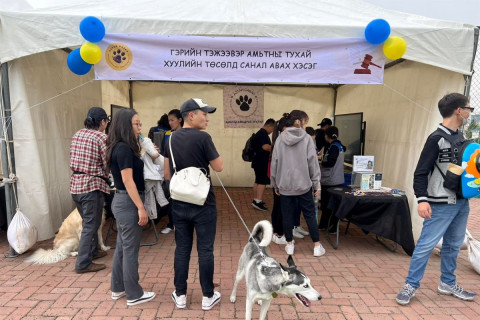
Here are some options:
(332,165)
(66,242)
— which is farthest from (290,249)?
(66,242)

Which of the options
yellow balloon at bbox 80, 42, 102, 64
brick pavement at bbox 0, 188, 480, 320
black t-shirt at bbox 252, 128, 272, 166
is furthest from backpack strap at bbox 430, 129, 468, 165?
yellow balloon at bbox 80, 42, 102, 64

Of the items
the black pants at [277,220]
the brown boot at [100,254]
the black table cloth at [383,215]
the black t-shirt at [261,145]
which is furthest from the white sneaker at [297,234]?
the brown boot at [100,254]

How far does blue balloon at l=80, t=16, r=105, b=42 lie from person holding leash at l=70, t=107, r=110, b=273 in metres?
0.75

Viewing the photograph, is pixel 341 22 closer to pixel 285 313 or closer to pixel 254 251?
pixel 254 251

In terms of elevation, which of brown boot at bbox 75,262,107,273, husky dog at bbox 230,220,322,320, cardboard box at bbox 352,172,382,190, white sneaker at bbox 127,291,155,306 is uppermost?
cardboard box at bbox 352,172,382,190

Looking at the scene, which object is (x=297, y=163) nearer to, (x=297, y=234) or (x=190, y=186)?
(x=297, y=234)

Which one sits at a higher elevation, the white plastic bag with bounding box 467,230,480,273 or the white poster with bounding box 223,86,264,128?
the white poster with bounding box 223,86,264,128

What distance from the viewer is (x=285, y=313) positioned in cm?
257

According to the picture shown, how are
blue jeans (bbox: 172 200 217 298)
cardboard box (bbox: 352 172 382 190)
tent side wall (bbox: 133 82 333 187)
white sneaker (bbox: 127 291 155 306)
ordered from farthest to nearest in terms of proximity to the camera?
tent side wall (bbox: 133 82 333 187) < cardboard box (bbox: 352 172 382 190) < white sneaker (bbox: 127 291 155 306) < blue jeans (bbox: 172 200 217 298)

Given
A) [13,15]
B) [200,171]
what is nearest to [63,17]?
[13,15]

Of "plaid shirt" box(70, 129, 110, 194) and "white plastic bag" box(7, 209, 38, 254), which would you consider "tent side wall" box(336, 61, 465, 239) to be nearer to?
"plaid shirt" box(70, 129, 110, 194)

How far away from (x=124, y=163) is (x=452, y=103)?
2.77 meters

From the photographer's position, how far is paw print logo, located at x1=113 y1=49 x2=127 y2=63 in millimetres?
3303

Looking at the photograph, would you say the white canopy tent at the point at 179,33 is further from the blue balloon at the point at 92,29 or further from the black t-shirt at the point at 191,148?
the black t-shirt at the point at 191,148
